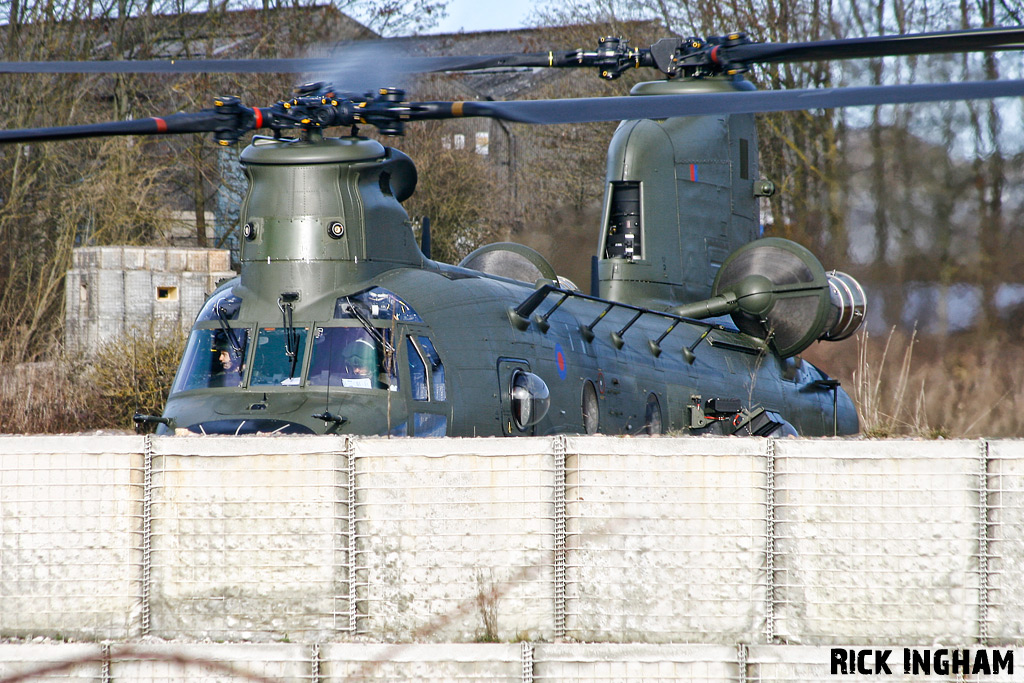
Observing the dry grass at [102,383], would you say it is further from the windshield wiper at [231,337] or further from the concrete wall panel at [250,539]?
the concrete wall panel at [250,539]

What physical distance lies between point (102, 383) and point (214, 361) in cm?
619

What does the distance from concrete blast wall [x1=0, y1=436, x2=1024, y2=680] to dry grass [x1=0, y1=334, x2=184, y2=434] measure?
791 cm

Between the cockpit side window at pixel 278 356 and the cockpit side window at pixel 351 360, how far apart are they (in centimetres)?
10

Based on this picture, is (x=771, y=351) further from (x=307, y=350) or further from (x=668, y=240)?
(x=307, y=350)

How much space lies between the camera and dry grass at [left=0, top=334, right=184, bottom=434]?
41.3 feet

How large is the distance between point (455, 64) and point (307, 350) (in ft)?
12.4

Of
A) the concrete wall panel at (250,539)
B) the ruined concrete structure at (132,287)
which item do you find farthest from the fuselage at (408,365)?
the ruined concrete structure at (132,287)

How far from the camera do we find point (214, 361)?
25.7 ft

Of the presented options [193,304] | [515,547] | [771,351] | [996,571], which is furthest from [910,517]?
[193,304]

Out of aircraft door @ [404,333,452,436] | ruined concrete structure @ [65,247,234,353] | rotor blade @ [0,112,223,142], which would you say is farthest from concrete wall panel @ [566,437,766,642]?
ruined concrete structure @ [65,247,234,353]

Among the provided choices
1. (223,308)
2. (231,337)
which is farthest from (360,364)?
(223,308)

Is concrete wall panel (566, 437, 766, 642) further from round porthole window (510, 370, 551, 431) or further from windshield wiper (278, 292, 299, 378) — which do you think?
round porthole window (510, 370, 551, 431)

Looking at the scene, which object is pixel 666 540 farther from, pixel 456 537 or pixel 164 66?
pixel 164 66

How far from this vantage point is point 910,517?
500 cm
